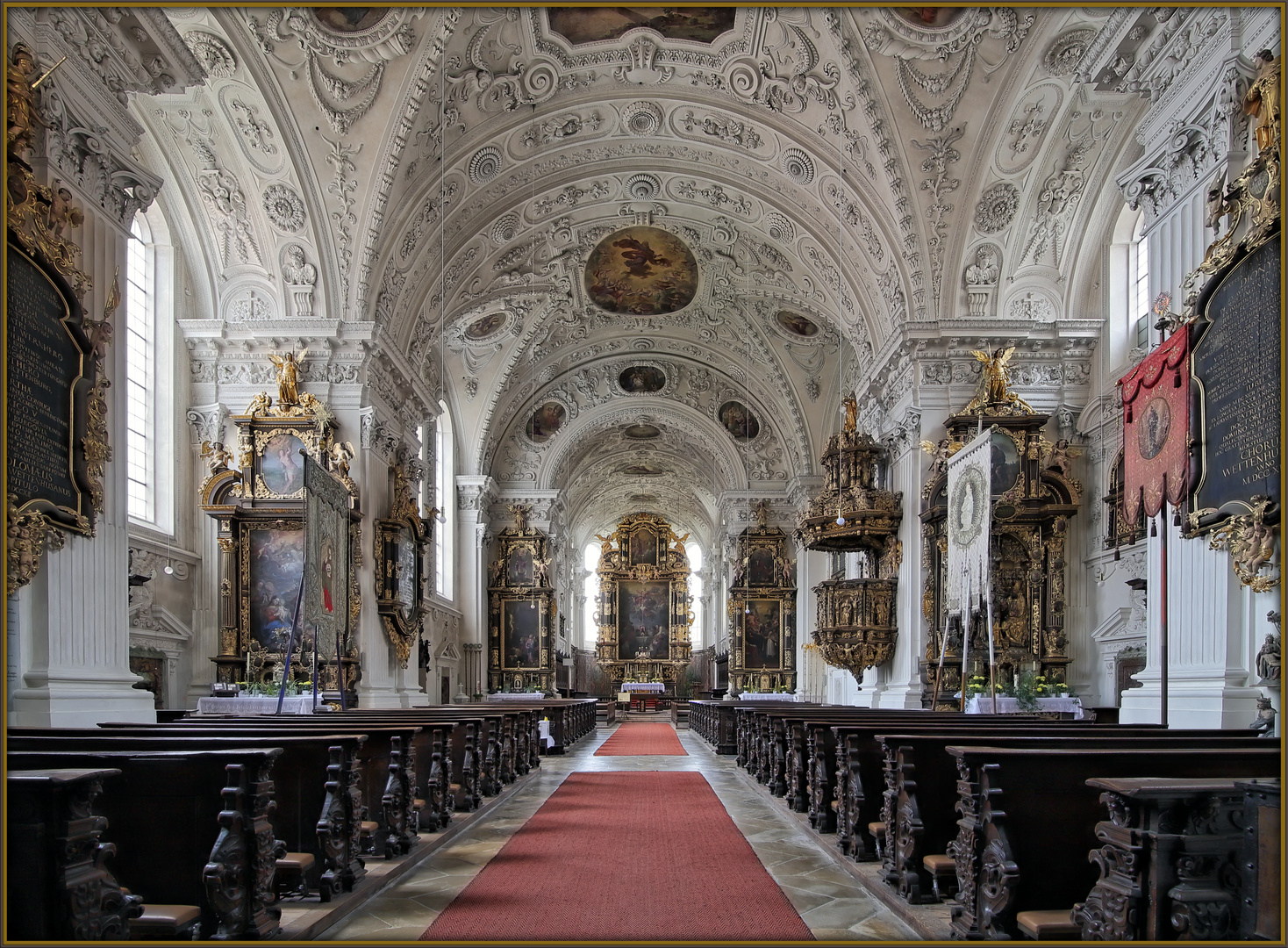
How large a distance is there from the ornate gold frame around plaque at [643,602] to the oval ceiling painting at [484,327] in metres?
24.3

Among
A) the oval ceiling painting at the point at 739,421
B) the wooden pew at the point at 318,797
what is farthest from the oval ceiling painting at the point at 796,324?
the wooden pew at the point at 318,797

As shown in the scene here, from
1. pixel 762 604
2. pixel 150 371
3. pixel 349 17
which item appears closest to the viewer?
pixel 349 17

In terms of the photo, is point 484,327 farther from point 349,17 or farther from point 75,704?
point 75,704

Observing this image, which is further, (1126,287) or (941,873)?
(1126,287)

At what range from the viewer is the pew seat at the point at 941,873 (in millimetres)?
5219

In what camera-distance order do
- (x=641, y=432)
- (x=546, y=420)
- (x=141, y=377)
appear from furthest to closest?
(x=641, y=432) → (x=546, y=420) → (x=141, y=377)

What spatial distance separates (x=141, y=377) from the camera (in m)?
13.8

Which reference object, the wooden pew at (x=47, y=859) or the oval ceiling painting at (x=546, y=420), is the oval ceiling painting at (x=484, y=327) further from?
the wooden pew at (x=47, y=859)

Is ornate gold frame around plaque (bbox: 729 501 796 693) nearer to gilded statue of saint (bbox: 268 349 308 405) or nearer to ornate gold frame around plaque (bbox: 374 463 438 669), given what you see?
ornate gold frame around plaque (bbox: 374 463 438 669)

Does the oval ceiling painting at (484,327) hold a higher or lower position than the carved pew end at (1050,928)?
higher

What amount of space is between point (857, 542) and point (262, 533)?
870 cm

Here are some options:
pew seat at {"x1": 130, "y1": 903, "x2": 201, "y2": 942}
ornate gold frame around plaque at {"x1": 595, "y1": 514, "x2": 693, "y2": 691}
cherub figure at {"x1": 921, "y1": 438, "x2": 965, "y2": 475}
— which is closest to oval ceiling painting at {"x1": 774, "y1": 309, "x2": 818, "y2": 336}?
cherub figure at {"x1": 921, "y1": 438, "x2": 965, "y2": 475}

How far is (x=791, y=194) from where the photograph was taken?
17.6m

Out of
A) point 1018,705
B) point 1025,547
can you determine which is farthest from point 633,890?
point 1025,547
